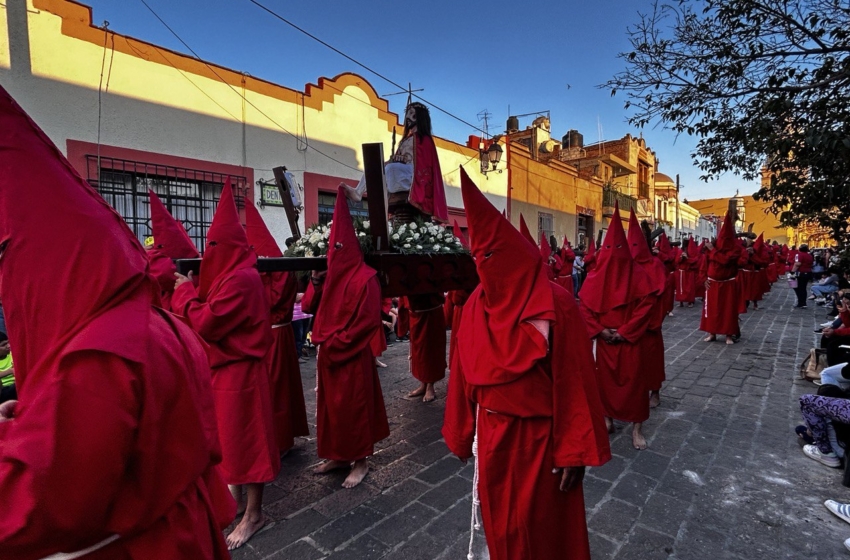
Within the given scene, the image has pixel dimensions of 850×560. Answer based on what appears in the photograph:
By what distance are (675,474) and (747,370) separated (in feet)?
15.0

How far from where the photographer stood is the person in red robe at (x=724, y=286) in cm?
923

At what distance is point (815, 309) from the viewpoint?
47.8 ft

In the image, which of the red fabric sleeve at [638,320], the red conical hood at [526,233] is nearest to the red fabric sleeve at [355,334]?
the red conical hood at [526,233]

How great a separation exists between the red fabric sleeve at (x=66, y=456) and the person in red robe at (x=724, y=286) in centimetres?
1040

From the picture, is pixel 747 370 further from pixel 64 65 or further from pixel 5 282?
pixel 64 65

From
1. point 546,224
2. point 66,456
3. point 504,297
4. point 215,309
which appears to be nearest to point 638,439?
point 504,297

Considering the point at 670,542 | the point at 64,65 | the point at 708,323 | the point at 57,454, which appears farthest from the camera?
the point at 708,323

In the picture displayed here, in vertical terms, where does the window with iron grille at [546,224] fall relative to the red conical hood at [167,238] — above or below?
above

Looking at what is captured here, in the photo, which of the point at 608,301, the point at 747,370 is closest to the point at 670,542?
the point at 608,301

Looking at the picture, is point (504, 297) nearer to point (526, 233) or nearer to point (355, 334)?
point (526, 233)

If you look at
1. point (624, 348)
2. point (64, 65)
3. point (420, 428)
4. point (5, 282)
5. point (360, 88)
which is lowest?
point (420, 428)

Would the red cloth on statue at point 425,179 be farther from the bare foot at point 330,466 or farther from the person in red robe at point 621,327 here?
the bare foot at point 330,466

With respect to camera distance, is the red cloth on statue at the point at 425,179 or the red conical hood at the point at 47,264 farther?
the red cloth on statue at the point at 425,179

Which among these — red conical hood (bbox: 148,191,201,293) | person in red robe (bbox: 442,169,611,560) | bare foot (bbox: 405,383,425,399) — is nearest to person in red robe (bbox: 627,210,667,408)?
bare foot (bbox: 405,383,425,399)
